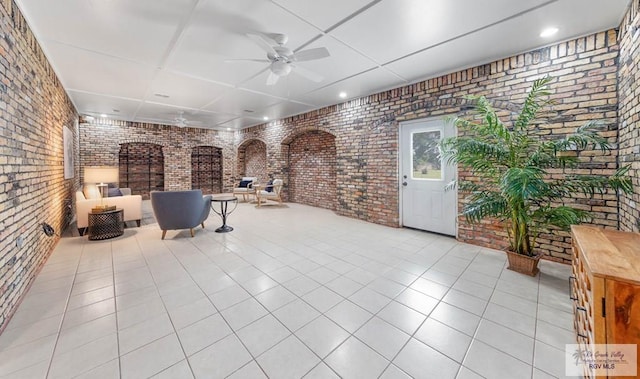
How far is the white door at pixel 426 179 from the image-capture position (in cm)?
398

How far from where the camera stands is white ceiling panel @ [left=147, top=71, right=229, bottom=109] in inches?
160

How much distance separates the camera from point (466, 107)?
143 inches

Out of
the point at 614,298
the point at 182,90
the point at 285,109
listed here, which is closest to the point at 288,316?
the point at 614,298

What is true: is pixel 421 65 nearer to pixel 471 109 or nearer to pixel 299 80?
pixel 471 109

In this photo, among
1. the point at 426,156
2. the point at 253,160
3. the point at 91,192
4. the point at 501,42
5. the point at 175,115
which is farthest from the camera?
the point at 253,160

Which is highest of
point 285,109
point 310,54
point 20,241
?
point 285,109

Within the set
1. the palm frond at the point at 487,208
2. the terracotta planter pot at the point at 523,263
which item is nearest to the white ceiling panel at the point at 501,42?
the palm frond at the point at 487,208

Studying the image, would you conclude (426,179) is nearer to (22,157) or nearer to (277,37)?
(277,37)

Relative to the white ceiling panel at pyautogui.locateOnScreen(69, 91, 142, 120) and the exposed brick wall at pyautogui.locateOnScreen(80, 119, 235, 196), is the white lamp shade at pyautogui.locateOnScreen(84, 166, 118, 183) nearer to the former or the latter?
the white ceiling panel at pyautogui.locateOnScreen(69, 91, 142, 120)

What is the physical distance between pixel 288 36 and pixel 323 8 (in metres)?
0.62

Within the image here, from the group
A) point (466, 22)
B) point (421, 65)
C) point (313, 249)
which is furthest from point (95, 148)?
point (466, 22)

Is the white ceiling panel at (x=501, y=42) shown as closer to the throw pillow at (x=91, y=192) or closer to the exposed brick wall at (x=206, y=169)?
the throw pillow at (x=91, y=192)

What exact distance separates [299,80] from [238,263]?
315cm

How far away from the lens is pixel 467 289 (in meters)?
2.35
